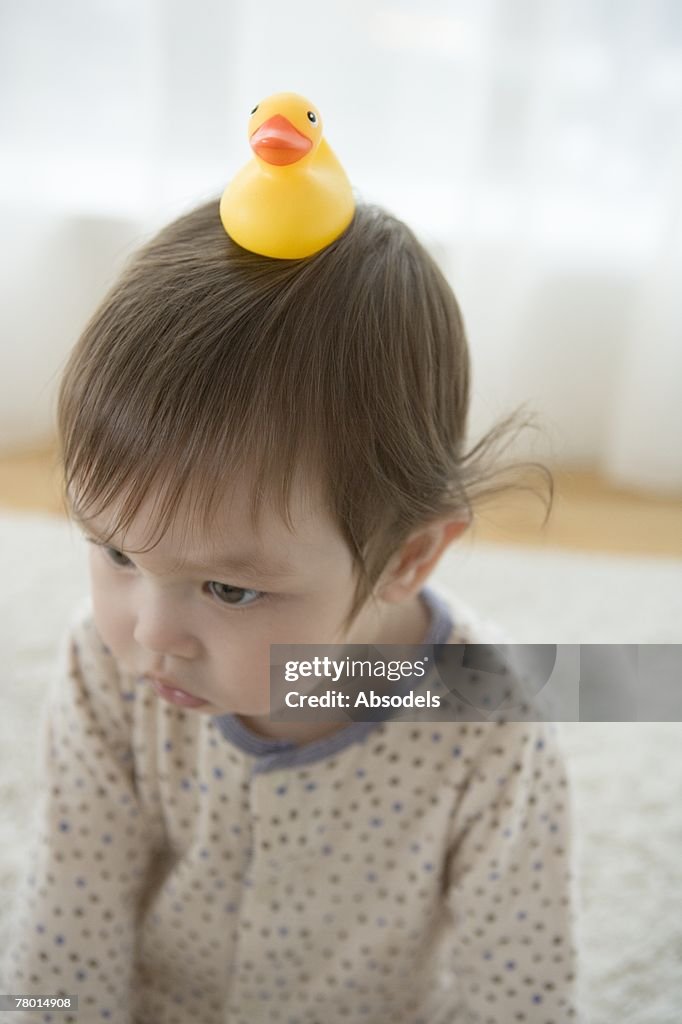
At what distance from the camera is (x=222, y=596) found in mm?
604

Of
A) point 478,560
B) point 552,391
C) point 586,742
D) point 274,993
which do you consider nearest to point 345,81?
point 552,391

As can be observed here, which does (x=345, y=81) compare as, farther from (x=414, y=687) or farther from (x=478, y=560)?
(x=414, y=687)

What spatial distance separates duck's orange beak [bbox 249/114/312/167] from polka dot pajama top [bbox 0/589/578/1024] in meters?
0.34

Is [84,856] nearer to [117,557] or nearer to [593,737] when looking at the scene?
[117,557]

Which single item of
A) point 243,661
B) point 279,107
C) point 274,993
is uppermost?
point 279,107

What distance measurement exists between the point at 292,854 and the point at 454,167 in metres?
1.22

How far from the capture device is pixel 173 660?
2.03 ft

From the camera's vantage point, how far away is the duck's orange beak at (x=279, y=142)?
22.3 inches

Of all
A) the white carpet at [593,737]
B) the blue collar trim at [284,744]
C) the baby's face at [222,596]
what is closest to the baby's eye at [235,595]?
the baby's face at [222,596]

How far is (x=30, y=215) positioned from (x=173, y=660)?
1.23m

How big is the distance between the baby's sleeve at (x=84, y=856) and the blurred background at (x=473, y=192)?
0.59 meters
